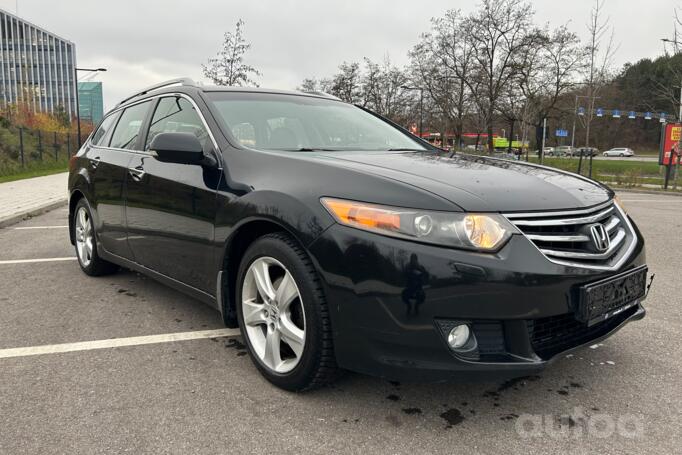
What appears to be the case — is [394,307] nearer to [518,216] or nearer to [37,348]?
[518,216]

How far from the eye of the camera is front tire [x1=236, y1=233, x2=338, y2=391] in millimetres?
2393

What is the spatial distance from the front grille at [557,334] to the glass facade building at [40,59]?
310 feet

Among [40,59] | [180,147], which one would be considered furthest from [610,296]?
[40,59]

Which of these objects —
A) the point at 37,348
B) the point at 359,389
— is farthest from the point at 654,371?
the point at 37,348

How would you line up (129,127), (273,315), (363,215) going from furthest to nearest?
(129,127)
(273,315)
(363,215)

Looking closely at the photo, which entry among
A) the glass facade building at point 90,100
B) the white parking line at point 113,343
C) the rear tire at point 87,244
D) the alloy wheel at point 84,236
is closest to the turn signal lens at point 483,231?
the white parking line at point 113,343

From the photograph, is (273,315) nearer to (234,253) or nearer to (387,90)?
(234,253)

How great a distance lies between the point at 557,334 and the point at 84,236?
429 cm

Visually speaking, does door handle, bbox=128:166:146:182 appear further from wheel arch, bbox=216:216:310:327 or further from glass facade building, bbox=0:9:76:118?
glass facade building, bbox=0:9:76:118

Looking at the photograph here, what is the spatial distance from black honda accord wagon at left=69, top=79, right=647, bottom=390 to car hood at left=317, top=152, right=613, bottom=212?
0.01 metres

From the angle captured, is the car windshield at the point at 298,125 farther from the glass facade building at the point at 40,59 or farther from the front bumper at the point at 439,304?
the glass facade building at the point at 40,59

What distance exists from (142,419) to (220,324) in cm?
129

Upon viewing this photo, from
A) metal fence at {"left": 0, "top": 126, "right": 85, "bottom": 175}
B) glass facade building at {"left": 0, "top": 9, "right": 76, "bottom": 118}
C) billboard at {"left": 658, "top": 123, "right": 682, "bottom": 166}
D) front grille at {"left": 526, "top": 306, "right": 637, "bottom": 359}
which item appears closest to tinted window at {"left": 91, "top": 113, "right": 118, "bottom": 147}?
front grille at {"left": 526, "top": 306, "right": 637, "bottom": 359}

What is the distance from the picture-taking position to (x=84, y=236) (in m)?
5.00
